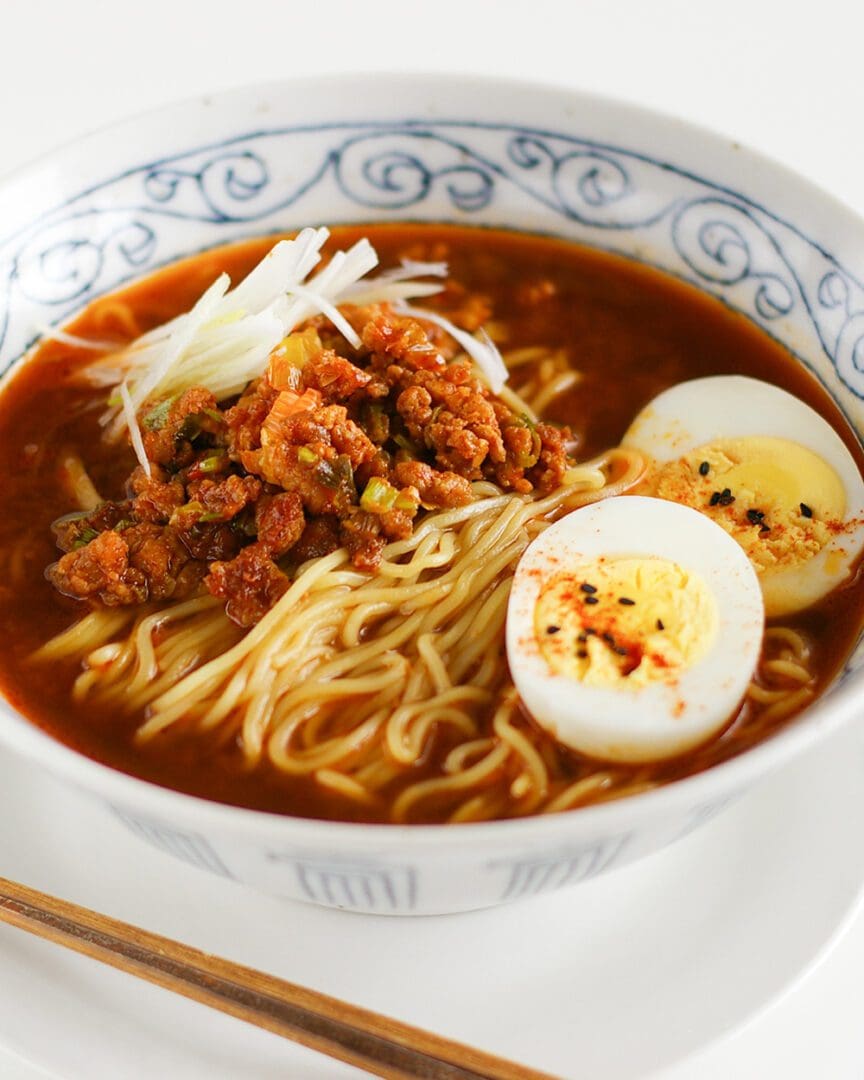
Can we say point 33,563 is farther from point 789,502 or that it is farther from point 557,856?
point 789,502

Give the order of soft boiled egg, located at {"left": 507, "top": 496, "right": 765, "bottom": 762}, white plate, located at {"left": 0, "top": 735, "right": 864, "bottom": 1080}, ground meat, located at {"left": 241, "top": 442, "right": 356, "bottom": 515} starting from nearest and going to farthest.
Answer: white plate, located at {"left": 0, "top": 735, "right": 864, "bottom": 1080} → soft boiled egg, located at {"left": 507, "top": 496, "right": 765, "bottom": 762} → ground meat, located at {"left": 241, "top": 442, "right": 356, "bottom": 515}

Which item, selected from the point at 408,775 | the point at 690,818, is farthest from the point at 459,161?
the point at 690,818

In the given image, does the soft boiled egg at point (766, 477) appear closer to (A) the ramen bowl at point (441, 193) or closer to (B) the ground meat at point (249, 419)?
(A) the ramen bowl at point (441, 193)

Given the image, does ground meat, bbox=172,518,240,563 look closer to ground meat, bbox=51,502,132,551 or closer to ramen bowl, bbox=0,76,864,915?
ground meat, bbox=51,502,132,551

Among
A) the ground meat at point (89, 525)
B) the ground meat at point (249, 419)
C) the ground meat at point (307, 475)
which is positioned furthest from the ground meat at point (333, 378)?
the ground meat at point (89, 525)

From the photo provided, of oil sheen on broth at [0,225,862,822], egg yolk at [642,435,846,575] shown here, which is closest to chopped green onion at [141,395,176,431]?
oil sheen on broth at [0,225,862,822]

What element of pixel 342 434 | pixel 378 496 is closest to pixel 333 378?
pixel 342 434
